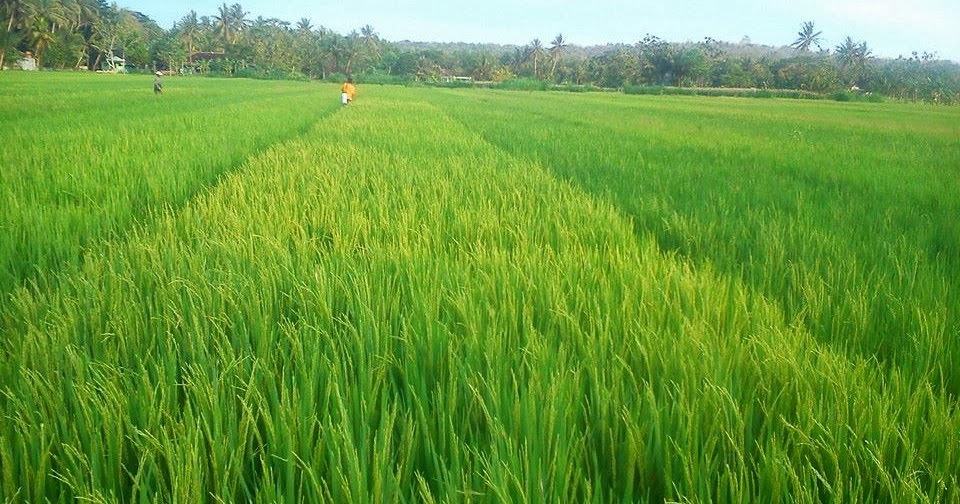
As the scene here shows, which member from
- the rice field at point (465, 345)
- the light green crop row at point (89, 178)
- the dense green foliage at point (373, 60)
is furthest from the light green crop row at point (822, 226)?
the dense green foliage at point (373, 60)

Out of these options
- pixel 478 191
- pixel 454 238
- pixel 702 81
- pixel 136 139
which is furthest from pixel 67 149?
pixel 702 81

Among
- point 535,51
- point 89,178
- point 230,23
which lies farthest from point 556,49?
point 89,178

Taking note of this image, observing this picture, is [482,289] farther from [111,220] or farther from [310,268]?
[111,220]

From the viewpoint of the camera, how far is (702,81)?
2840 inches

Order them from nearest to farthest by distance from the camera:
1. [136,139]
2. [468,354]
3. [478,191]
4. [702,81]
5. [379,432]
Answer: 1. [379,432]
2. [468,354]
3. [478,191]
4. [136,139]
5. [702,81]

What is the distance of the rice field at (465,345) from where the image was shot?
2.64 feet

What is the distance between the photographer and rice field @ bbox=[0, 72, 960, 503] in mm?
805

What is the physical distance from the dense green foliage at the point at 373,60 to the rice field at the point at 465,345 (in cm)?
5524

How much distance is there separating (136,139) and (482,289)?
17.1ft

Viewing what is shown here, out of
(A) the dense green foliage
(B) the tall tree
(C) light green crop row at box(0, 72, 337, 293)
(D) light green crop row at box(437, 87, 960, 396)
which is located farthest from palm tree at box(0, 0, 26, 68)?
(D) light green crop row at box(437, 87, 960, 396)

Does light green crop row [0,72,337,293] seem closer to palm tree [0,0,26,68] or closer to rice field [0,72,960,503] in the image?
rice field [0,72,960,503]

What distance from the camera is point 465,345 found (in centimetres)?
120

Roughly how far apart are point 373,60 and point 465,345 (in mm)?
97035

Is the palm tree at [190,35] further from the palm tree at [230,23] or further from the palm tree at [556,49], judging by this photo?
the palm tree at [556,49]
